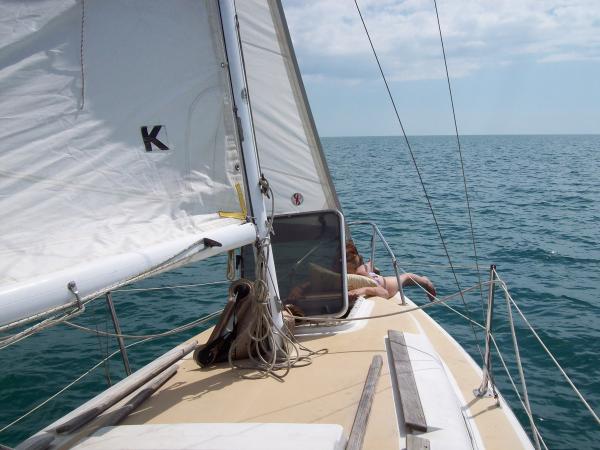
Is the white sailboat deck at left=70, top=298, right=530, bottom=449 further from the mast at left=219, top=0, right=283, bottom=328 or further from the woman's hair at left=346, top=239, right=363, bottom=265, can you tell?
the woman's hair at left=346, top=239, right=363, bottom=265

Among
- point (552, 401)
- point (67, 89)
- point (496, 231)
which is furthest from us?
point (496, 231)

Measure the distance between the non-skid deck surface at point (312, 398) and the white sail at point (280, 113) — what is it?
5.77ft

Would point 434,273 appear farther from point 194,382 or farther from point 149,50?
point 149,50

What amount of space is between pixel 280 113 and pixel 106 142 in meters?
2.58

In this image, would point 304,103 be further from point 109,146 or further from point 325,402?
point 325,402

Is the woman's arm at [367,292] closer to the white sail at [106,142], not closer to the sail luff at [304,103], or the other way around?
the sail luff at [304,103]

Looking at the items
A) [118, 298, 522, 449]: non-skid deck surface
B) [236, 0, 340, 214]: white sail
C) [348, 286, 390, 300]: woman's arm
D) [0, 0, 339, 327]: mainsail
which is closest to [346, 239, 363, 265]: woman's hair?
[348, 286, 390, 300]: woman's arm

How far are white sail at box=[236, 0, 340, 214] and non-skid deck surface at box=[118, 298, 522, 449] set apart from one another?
1.76 metres

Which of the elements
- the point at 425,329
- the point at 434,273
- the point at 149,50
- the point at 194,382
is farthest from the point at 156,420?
Answer: the point at 434,273

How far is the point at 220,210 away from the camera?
3.42 meters

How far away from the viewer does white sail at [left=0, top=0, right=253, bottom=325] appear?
2441mm

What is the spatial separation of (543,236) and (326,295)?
11.3 meters

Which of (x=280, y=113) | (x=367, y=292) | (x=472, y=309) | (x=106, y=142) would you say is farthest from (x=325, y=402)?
(x=472, y=309)

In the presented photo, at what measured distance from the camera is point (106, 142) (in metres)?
2.90
